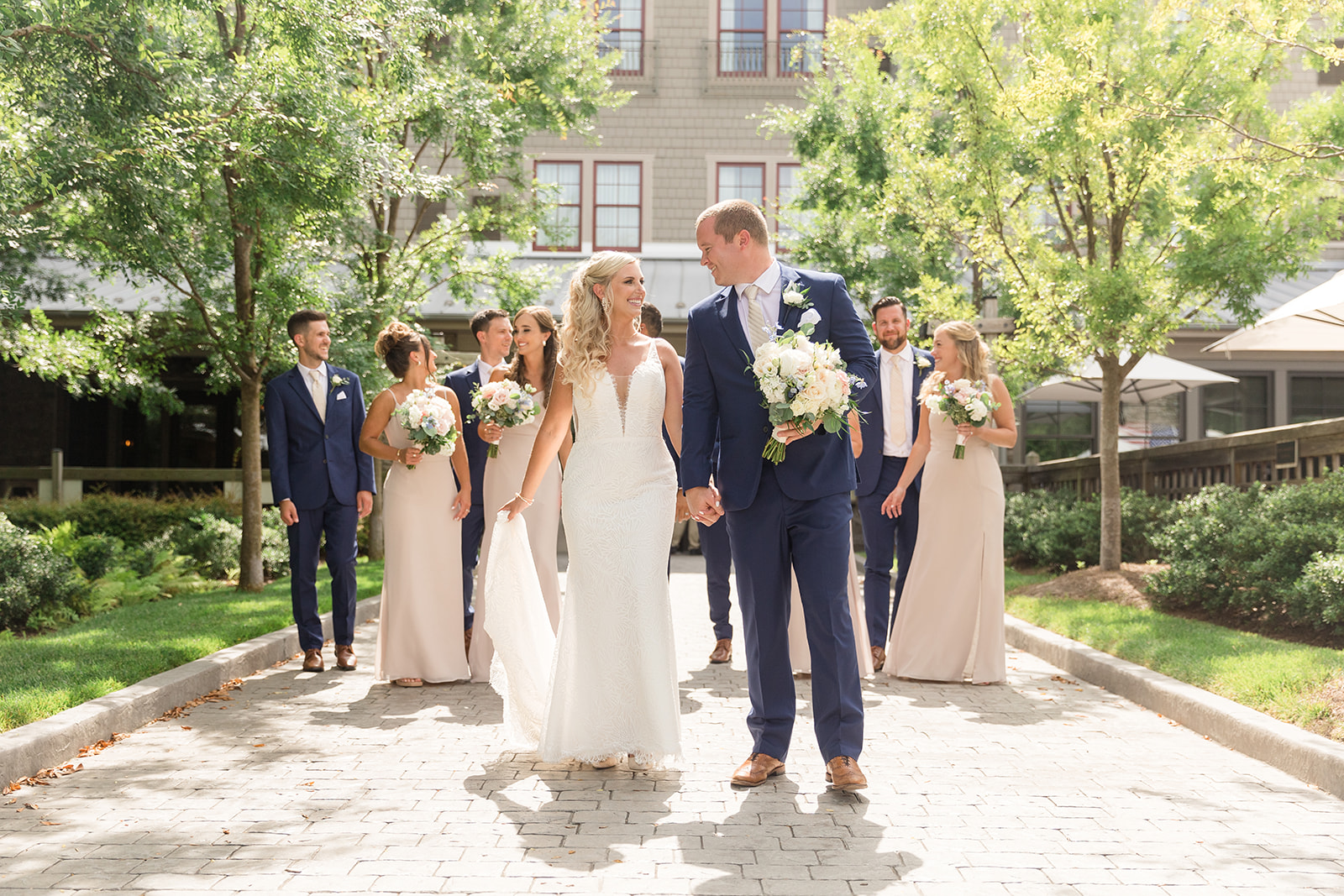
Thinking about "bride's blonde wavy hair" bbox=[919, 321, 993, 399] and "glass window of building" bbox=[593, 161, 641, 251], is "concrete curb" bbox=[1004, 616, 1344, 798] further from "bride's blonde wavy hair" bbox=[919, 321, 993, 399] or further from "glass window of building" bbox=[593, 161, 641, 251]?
"glass window of building" bbox=[593, 161, 641, 251]

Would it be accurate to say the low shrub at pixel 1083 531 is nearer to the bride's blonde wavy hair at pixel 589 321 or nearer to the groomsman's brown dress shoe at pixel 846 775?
the groomsman's brown dress shoe at pixel 846 775

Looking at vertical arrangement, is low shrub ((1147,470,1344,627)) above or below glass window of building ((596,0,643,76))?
below

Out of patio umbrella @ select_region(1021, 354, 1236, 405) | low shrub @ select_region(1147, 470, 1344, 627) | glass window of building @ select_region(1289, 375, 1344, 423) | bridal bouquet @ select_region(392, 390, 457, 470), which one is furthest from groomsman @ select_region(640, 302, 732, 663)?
glass window of building @ select_region(1289, 375, 1344, 423)

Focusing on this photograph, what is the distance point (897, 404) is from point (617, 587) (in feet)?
13.2

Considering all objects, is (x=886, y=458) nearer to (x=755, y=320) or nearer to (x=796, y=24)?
(x=755, y=320)

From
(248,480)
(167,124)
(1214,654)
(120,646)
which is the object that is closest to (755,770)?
(1214,654)

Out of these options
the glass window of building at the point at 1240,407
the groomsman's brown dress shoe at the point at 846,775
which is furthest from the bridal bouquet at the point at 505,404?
the glass window of building at the point at 1240,407

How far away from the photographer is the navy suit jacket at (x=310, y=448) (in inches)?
344

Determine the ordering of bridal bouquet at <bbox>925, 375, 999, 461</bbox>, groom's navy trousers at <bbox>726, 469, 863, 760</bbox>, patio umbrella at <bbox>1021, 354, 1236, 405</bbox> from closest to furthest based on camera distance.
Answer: groom's navy trousers at <bbox>726, 469, 863, 760</bbox>, bridal bouquet at <bbox>925, 375, 999, 461</bbox>, patio umbrella at <bbox>1021, 354, 1236, 405</bbox>

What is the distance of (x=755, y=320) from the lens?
5.48 m

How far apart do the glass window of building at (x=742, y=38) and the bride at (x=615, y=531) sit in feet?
78.2

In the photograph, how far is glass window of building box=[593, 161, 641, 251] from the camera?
28453 mm

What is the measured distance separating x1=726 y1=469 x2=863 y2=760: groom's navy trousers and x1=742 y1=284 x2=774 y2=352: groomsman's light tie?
0.60 m

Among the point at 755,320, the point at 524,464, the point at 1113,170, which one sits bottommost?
the point at 524,464
